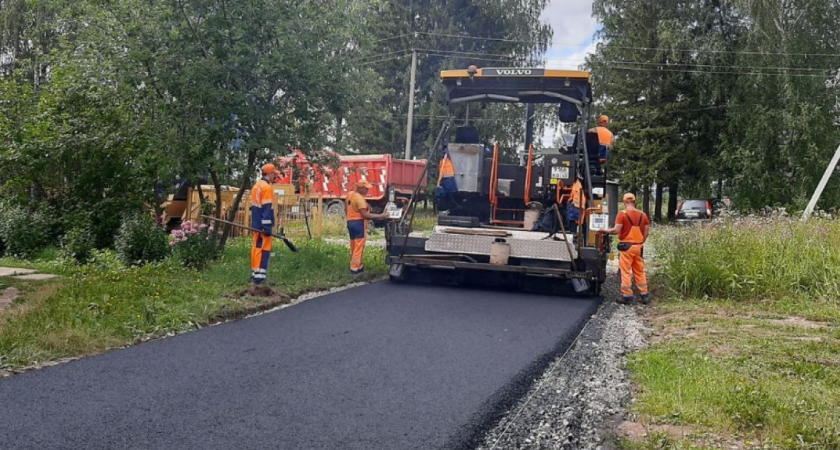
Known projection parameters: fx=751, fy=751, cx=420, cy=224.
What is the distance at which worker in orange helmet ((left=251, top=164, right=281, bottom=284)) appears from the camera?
8.86m

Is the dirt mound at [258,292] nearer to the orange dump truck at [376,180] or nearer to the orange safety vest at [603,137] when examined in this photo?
the orange safety vest at [603,137]


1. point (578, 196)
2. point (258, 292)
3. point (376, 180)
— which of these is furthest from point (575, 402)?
point (376, 180)

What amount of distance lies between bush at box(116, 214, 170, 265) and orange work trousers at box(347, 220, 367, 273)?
247cm

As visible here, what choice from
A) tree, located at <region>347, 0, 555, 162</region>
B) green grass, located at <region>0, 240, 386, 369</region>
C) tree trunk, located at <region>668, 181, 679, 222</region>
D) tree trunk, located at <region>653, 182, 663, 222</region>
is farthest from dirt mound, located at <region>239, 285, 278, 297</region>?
tree trunk, located at <region>668, 181, 679, 222</region>

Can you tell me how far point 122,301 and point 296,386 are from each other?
9.70ft

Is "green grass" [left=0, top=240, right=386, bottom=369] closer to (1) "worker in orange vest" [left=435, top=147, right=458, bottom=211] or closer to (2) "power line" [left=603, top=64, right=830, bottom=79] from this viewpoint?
(1) "worker in orange vest" [left=435, top=147, right=458, bottom=211]

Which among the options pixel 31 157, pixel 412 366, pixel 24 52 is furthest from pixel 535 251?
pixel 24 52

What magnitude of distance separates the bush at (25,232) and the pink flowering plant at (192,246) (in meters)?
2.28

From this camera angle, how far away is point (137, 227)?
9891 millimetres

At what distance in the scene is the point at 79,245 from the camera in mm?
10086

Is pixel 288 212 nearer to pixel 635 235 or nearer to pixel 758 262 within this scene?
pixel 635 235

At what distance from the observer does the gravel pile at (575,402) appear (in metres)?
4.01

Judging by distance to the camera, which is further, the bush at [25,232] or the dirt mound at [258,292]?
the bush at [25,232]

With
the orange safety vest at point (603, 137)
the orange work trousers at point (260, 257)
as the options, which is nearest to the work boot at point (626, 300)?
the orange safety vest at point (603, 137)
